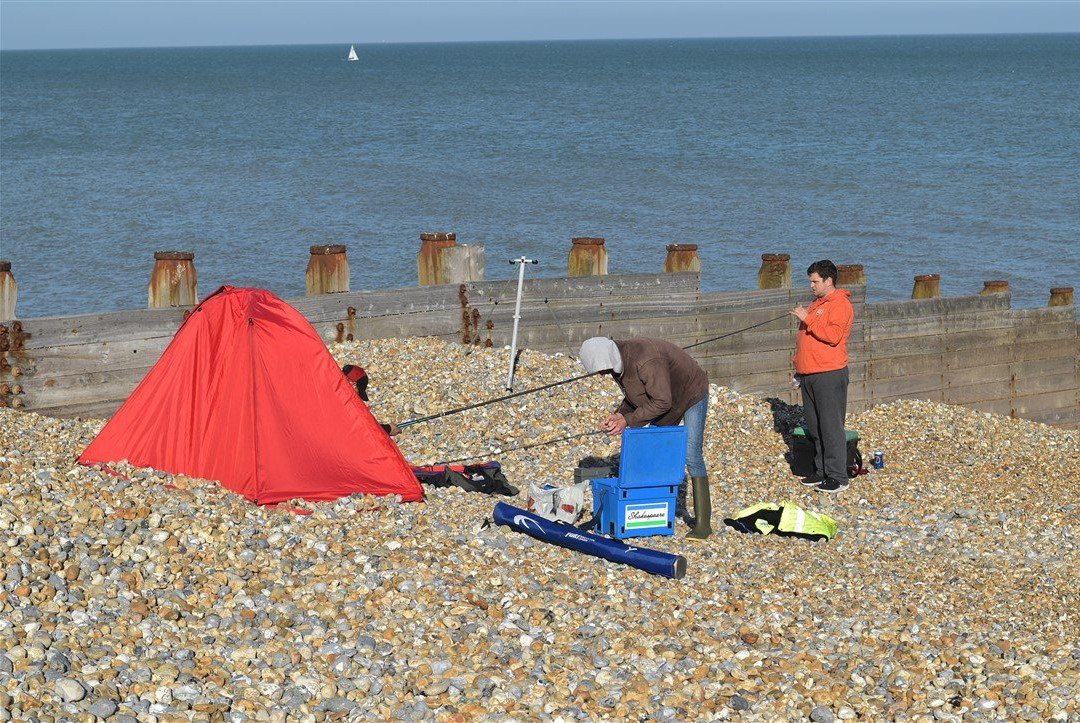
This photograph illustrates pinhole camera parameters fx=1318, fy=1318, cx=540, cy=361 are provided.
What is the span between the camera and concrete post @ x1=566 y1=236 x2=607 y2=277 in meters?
13.9

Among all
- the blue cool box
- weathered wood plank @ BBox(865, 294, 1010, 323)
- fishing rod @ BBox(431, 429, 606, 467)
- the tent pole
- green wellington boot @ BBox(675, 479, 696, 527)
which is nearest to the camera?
the blue cool box

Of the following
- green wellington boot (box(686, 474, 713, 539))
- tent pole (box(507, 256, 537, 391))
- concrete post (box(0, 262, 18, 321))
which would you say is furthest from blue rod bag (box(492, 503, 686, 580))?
concrete post (box(0, 262, 18, 321))

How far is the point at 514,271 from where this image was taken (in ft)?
86.8

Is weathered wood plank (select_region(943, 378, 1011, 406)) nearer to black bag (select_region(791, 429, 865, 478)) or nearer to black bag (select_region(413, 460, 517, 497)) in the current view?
black bag (select_region(791, 429, 865, 478))

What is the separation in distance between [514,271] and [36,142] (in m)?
34.3

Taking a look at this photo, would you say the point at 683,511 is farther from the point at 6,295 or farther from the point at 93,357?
the point at 6,295

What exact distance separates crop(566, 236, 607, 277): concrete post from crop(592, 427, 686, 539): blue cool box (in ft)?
17.7

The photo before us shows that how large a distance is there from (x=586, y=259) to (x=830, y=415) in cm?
378

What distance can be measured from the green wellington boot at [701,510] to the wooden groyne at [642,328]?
178 inches

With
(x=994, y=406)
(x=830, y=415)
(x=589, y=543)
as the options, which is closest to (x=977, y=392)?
(x=994, y=406)

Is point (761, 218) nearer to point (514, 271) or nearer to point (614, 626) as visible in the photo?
point (514, 271)

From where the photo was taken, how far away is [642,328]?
1364 cm

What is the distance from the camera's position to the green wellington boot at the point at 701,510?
9016 mm

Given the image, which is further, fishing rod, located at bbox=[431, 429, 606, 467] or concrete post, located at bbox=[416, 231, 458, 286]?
concrete post, located at bbox=[416, 231, 458, 286]
